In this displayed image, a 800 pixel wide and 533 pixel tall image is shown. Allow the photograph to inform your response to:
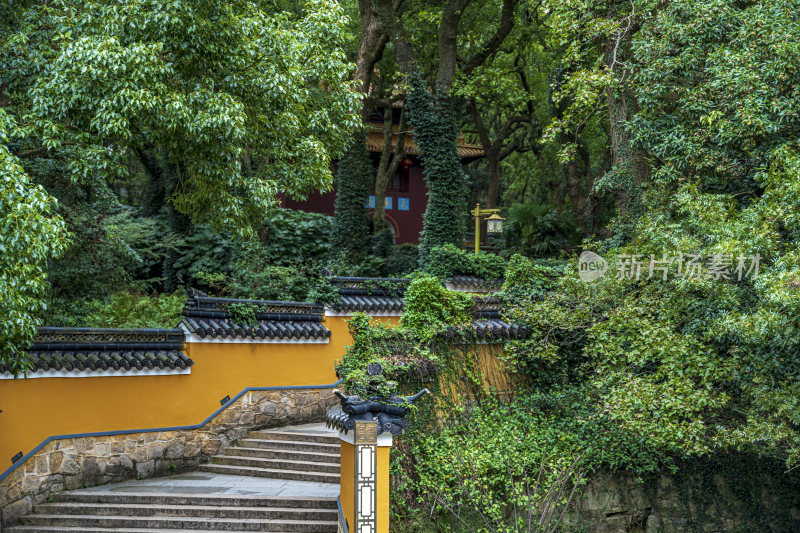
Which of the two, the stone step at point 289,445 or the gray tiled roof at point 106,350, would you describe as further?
the stone step at point 289,445

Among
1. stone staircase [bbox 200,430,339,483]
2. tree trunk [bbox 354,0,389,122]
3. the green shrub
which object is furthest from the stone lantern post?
tree trunk [bbox 354,0,389,122]

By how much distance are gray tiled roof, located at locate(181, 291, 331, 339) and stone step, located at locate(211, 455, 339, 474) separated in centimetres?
193

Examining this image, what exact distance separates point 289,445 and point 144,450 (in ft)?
7.07

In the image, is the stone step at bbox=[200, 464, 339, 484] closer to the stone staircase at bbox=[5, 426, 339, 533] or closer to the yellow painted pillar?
the stone staircase at bbox=[5, 426, 339, 533]

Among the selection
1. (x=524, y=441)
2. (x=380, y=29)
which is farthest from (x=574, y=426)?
(x=380, y=29)

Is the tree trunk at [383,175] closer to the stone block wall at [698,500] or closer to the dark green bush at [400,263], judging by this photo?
the dark green bush at [400,263]

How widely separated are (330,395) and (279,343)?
1.46 meters

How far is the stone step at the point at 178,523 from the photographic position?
8.61m

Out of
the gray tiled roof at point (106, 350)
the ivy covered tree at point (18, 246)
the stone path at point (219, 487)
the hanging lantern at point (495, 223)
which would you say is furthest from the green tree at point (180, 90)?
the hanging lantern at point (495, 223)

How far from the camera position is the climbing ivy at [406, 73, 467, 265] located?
54.4ft

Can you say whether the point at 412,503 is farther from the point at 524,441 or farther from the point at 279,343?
the point at 279,343

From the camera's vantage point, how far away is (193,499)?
907 cm

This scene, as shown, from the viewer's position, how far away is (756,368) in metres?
8.70

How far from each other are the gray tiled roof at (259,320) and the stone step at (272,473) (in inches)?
80.5
